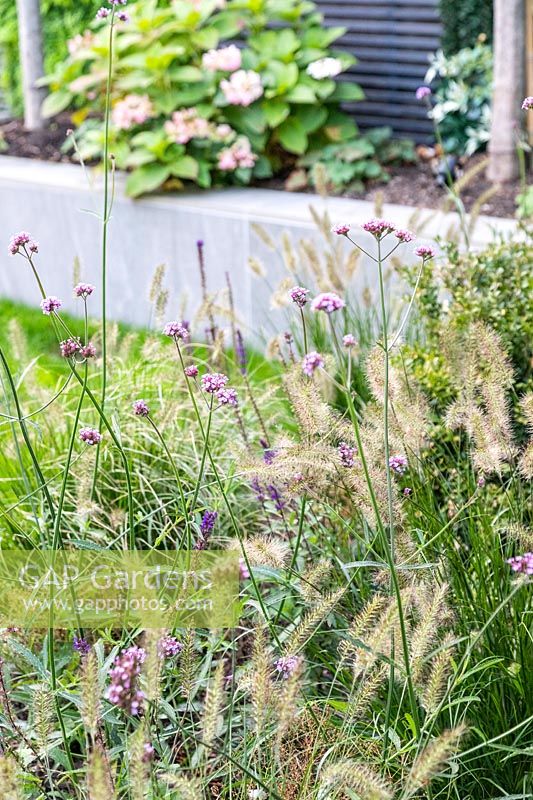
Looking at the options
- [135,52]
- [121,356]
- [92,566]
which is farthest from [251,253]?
[92,566]

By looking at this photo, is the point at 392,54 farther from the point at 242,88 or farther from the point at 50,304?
the point at 50,304

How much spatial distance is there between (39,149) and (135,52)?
1197 millimetres

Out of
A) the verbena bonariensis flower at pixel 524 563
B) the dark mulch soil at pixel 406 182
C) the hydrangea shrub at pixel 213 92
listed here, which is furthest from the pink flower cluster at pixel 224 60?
the verbena bonariensis flower at pixel 524 563

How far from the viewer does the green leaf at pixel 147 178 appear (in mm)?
5418

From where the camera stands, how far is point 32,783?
185 centimetres

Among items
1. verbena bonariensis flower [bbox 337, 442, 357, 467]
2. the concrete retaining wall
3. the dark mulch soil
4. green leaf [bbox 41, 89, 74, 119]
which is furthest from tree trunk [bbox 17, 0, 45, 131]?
verbena bonariensis flower [bbox 337, 442, 357, 467]

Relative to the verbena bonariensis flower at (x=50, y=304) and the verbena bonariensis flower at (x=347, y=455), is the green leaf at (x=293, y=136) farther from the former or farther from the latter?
the verbena bonariensis flower at (x=50, y=304)

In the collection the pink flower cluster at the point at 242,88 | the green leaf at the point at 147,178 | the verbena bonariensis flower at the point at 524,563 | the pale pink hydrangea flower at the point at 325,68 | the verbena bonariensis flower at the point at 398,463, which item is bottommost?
the green leaf at the point at 147,178

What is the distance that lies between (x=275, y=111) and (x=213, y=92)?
0.34 metres

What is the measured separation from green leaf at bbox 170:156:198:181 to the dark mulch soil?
1.61ft

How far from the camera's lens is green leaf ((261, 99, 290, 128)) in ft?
18.2

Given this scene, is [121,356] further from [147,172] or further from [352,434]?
[147,172]

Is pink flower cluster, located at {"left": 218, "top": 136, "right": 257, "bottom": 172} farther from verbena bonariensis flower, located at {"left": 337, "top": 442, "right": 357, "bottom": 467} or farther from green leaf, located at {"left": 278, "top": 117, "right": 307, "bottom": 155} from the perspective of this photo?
verbena bonariensis flower, located at {"left": 337, "top": 442, "right": 357, "bottom": 467}

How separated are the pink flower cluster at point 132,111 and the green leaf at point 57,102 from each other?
766 mm
